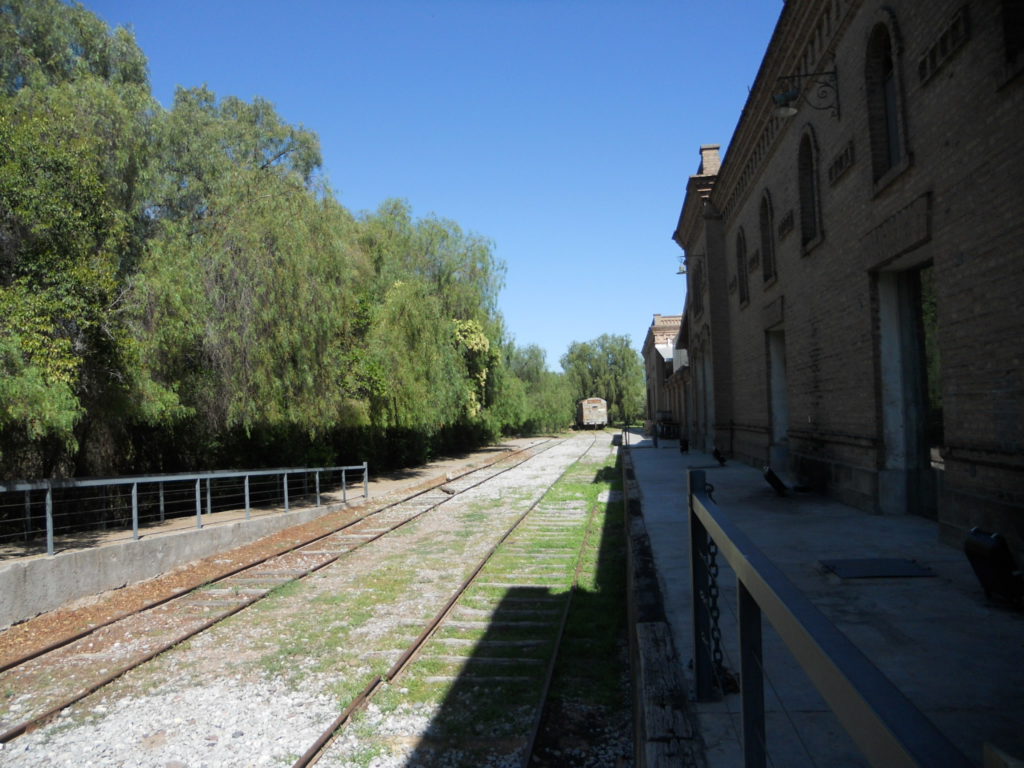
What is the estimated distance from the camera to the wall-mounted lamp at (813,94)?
35.5 ft

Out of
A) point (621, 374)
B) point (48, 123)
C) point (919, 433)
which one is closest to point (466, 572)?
→ point (919, 433)

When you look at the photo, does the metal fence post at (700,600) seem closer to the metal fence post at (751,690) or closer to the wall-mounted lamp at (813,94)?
the metal fence post at (751,690)

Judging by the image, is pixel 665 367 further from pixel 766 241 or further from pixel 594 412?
pixel 766 241

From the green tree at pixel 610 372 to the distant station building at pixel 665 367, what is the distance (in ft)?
48.7

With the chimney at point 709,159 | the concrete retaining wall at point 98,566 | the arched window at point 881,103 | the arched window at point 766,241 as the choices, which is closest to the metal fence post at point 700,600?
the concrete retaining wall at point 98,566

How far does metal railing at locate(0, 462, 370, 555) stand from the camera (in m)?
8.88

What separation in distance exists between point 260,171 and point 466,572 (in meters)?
9.93

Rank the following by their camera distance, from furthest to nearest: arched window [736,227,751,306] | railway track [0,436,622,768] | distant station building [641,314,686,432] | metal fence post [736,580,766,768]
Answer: distant station building [641,314,686,432] → arched window [736,227,751,306] → railway track [0,436,622,768] → metal fence post [736,580,766,768]

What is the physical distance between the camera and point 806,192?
1309 cm

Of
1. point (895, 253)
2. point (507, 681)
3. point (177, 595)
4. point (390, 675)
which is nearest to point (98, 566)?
point (177, 595)

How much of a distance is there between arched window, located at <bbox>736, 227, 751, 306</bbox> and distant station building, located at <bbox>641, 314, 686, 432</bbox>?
11337 mm

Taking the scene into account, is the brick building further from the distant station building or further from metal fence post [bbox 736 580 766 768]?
the distant station building

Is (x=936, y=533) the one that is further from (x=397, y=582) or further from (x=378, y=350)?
(x=378, y=350)

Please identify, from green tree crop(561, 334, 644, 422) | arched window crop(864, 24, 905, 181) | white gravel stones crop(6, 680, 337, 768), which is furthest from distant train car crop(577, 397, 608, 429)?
white gravel stones crop(6, 680, 337, 768)
